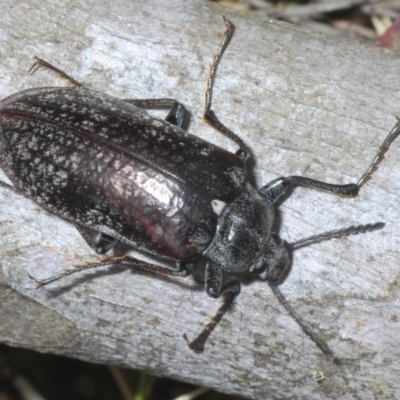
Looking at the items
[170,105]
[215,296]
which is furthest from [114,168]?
[215,296]

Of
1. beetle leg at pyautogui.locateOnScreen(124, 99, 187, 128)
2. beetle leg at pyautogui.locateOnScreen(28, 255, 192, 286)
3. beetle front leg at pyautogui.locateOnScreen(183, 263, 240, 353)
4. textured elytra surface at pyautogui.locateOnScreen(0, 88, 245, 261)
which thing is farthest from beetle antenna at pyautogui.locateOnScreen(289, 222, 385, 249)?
beetle leg at pyautogui.locateOnScreen(124, 99, 187, 128)

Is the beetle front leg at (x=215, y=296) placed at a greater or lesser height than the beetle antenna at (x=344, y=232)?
lesser

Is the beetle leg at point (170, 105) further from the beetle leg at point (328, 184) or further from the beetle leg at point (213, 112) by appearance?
the beetle leg at point (328, 184)

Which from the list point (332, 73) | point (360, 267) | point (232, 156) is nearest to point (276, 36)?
point (332, 73)

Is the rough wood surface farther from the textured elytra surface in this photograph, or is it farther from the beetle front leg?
the textured elytra surface

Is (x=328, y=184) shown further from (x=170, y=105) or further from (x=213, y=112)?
(x=170, y=105)

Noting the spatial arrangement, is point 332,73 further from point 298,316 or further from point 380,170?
point 298,316

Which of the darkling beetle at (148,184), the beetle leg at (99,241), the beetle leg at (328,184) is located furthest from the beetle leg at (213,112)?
the beetle leg at (99,241)
